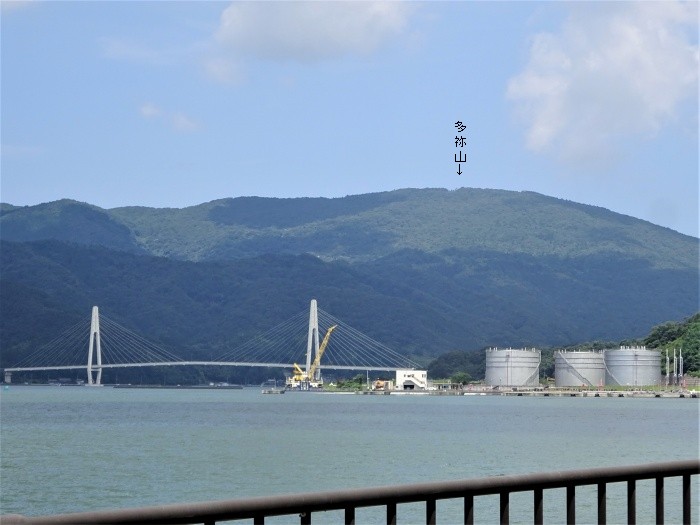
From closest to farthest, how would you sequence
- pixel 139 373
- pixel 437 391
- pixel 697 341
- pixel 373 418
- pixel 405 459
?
1. pixel 405 459
2. pixel 373 418
3. pixel 697 341
4. pixel 437 391
5. pixel 139 373

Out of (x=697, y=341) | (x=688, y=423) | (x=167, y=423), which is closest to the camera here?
(x=167, y=423)

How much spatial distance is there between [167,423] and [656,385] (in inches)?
3461

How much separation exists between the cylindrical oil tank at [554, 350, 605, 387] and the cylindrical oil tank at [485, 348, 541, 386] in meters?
5.62

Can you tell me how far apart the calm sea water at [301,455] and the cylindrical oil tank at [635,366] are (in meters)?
67.7

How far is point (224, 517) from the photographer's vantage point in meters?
4.05

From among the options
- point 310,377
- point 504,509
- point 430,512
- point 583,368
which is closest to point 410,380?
point 310,377

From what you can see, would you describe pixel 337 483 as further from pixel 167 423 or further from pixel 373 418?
pixel 373 418

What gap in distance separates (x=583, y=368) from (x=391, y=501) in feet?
486

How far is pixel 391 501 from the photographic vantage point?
14.7ft

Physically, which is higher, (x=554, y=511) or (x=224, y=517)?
(x=224, y=517)

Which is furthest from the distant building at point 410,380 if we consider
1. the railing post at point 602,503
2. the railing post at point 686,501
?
the railing post at point 602,503

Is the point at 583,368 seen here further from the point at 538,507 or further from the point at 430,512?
the point at 430,512

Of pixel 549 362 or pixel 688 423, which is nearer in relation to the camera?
pixel 688 423

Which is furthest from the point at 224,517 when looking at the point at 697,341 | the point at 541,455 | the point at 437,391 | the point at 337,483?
the point at 437,391
